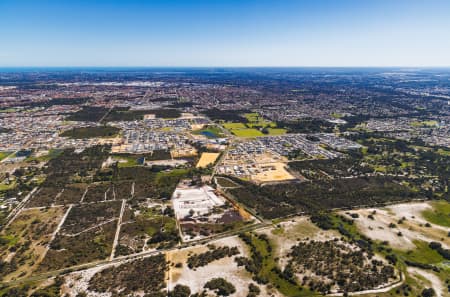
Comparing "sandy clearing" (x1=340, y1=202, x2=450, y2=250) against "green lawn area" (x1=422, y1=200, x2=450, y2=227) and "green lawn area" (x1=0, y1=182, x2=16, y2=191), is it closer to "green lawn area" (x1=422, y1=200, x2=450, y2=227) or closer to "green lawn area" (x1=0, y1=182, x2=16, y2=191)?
"green lawn area" (x1=422, y1=200, x2=450, y2=227)

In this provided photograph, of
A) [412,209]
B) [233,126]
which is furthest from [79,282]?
[233,126]

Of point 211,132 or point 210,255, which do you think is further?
point 211,132

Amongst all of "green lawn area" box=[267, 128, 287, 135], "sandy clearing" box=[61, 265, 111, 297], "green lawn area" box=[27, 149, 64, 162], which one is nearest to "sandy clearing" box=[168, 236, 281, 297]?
"sandy clearing" box=[61, 265, 111, 297]

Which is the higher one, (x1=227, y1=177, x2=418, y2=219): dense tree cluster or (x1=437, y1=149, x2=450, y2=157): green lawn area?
(x1=227, y1=177, x2=418, y2=219): dense tree cluster

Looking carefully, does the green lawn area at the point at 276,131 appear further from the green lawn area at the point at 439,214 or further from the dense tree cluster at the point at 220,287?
the dense tree cluster at the point at 220,287

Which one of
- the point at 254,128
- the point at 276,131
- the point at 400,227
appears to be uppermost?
the point at 254,128

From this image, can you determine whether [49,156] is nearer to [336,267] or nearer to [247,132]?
[247,132]

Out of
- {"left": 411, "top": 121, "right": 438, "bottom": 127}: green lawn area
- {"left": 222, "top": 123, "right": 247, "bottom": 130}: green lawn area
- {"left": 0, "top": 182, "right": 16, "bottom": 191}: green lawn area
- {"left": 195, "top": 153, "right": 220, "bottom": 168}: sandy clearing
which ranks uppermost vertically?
{"left": 0, "top": 182, "right": 16, "bottom": 191}: green lawn area
